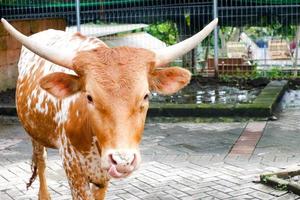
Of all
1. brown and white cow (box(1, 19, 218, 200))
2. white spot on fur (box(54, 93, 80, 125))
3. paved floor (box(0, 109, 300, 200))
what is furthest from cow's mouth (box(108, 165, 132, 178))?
paved floor (box(0, 109, 300, 200))

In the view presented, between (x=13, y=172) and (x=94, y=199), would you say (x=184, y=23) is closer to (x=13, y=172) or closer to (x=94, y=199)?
(x=13, y=172)

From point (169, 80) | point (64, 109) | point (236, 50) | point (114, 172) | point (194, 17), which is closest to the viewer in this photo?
point (114, 172)

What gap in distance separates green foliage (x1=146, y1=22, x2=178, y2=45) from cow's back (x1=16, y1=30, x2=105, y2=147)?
339 inches

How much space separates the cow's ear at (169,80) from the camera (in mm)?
3922

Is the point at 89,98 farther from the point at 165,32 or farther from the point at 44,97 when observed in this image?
the point at 165,32

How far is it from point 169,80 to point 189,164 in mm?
3186

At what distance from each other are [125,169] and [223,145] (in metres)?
4.66

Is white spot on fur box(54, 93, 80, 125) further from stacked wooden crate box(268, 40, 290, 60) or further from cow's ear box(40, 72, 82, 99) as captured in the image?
stacked wooden crate box(268, 40, 290, 60)

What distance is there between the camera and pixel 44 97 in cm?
489

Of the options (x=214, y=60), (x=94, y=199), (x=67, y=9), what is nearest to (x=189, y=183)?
(x=94, y=199)

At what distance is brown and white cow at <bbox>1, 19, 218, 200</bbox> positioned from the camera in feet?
11.4

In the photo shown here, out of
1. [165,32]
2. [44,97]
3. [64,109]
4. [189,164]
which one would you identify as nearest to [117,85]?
[64,109]

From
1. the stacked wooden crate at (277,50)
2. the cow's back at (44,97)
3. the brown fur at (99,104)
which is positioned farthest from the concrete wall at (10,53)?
the brown fur at (99,104)

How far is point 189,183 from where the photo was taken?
247 inches
